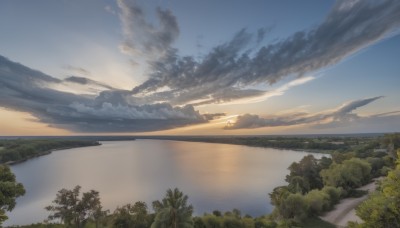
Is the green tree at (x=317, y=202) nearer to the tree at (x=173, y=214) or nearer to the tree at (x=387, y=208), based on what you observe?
the tree at (x=173, y=214)

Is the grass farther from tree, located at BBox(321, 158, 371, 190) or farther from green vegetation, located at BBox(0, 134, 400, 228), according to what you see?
tree, located at BBox(321, 158, 371, 190)

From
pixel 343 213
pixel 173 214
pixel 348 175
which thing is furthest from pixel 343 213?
pixel 173 214

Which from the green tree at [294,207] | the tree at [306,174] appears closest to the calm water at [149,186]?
the tree at [306,174]

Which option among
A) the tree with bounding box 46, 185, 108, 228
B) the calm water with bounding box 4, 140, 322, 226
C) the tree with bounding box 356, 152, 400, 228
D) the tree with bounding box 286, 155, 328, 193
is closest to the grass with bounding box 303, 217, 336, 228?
the calm water with bounding box 4, 140, 322, 226

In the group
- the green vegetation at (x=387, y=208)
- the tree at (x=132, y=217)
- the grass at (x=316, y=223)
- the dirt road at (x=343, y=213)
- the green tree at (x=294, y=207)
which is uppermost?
the green vegetation at (x=387, y=208)

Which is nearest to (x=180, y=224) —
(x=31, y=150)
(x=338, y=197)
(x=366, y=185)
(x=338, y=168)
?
(x=338, y=197)

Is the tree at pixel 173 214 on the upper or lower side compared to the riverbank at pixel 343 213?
upper
